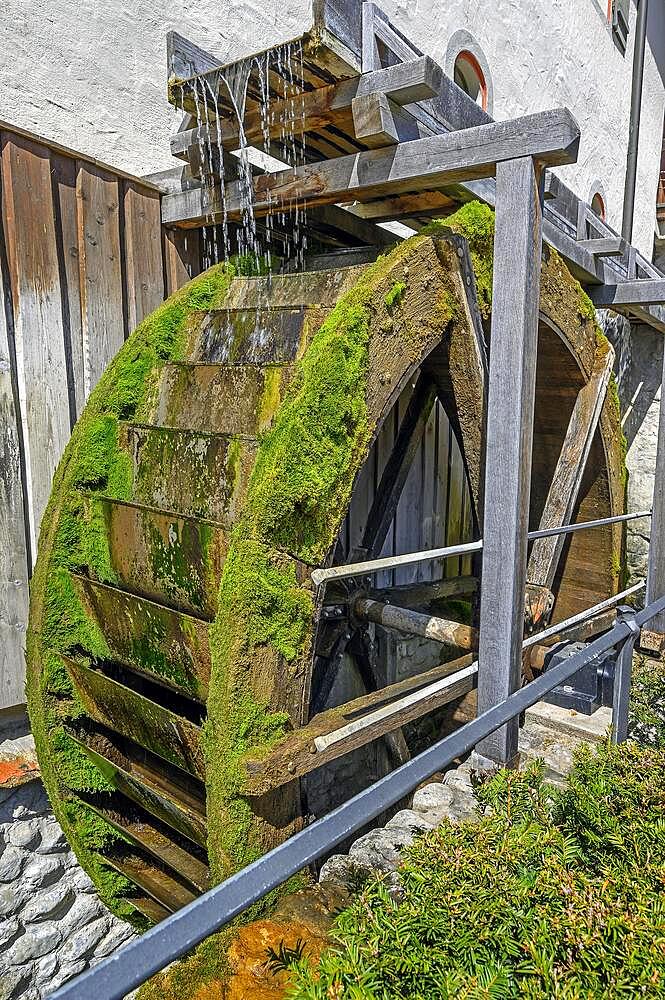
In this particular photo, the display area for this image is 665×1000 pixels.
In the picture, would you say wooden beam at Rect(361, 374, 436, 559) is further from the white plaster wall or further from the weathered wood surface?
the white plaster wall

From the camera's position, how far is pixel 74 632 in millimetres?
2717

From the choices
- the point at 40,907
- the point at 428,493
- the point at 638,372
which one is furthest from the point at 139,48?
the point at 638,372

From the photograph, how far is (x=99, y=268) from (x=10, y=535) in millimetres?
1086

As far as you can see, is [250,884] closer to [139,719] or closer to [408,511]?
[139,719]

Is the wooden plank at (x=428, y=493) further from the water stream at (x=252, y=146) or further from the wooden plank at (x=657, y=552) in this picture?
the water stream at (x=252, y=146)

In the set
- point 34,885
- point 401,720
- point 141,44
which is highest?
point 141,44

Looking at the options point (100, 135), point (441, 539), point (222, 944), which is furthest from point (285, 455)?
point (441, 539)

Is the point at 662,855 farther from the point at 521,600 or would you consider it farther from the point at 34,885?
the point at 34,885

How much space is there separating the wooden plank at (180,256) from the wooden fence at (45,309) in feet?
0.48

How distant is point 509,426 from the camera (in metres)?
2.52

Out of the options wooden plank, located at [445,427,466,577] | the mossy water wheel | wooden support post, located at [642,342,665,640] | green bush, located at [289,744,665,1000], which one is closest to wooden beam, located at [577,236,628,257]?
the mossy water wheel

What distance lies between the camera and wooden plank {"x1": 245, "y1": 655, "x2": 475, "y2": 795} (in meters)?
2.15

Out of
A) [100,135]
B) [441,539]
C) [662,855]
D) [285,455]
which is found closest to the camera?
[662,855]

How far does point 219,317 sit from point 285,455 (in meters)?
0.95
